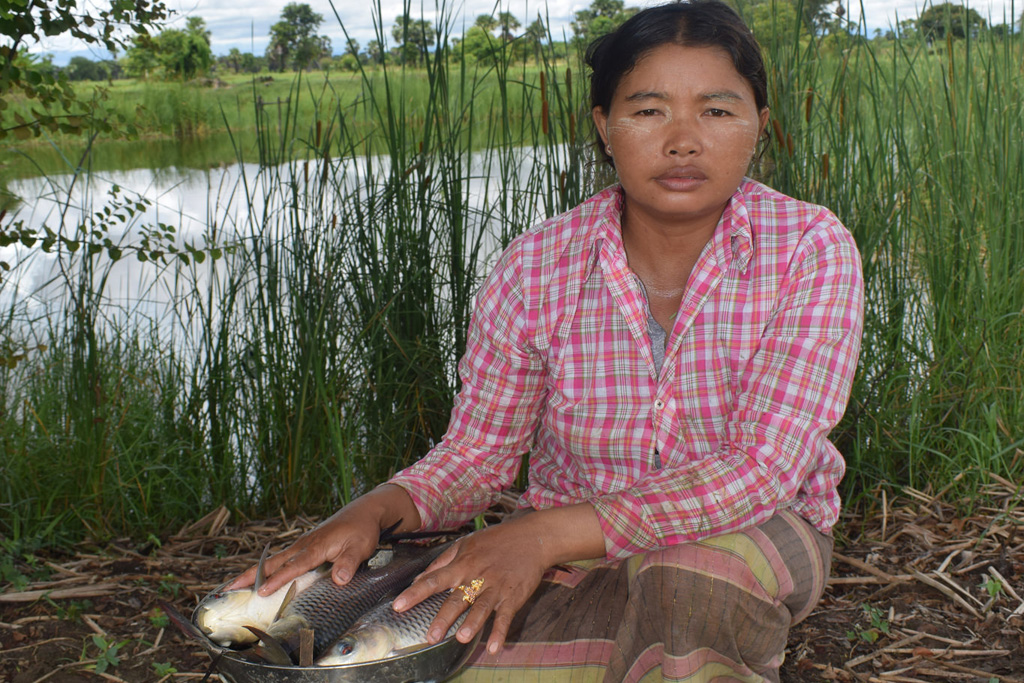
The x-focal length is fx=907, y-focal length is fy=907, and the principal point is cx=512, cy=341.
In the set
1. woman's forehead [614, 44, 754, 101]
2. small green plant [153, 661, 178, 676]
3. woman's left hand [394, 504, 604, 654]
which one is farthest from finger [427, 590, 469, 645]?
small green plant [153, 661, 178, 676]

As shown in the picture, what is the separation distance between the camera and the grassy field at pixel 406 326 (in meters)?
2.55

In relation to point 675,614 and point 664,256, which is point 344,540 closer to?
point 675,614

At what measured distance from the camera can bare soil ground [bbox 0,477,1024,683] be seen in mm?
1982

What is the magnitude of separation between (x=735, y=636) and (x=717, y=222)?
73 cm

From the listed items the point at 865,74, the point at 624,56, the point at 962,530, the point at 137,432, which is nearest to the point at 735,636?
the point at 624,56

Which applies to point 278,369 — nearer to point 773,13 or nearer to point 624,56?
point 624,56

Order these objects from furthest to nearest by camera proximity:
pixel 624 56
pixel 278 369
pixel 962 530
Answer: pixel 278 369
pixel 962 530
pixel 624 56

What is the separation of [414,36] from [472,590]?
68.5 inches

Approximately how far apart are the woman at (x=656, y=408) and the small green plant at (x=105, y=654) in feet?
2.95

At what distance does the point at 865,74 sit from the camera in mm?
3174

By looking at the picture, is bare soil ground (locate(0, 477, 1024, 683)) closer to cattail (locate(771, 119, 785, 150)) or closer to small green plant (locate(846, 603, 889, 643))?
small green plant (locate(846, 603, 889, 643))

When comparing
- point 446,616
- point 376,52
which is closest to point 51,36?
point 376,52

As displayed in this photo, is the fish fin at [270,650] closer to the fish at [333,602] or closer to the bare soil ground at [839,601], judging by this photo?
the fish at [333,602]

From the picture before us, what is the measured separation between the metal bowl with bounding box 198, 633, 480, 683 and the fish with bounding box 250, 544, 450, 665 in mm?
21
